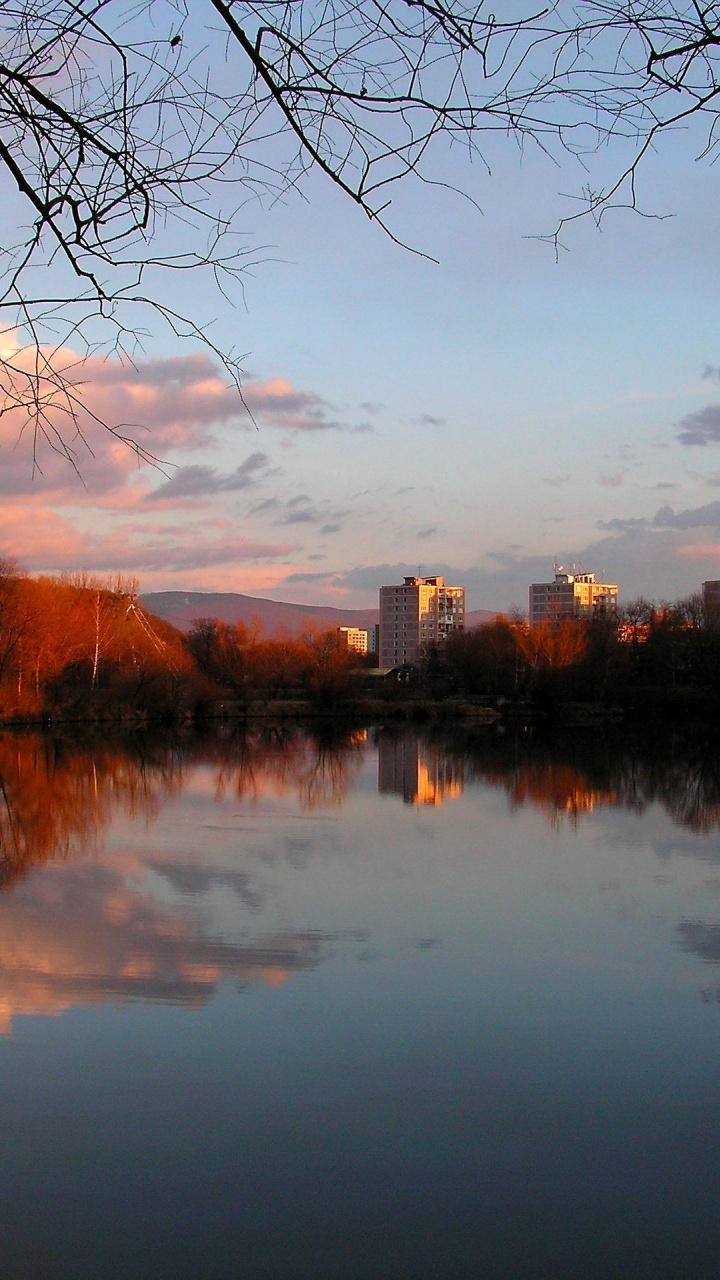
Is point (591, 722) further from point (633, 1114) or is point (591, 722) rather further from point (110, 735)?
point (633, 1114)

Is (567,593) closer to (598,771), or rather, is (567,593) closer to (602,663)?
(602,663)

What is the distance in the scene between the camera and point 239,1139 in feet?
14.9

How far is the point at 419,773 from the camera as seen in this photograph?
2184 cm

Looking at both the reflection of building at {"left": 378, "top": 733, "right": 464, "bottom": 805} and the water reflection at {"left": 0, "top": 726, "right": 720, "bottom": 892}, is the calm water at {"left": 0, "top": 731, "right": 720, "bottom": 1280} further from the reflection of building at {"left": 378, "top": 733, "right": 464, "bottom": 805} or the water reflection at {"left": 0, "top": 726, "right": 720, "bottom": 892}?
the reflection of building at {"left": 378, "top": 733, "right": 464, "bottom": 805}

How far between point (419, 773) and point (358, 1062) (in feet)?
54.1

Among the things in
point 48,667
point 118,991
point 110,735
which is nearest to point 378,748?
point 110,735

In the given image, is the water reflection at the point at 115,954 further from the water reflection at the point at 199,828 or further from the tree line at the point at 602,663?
the tree line at the point at 602,663

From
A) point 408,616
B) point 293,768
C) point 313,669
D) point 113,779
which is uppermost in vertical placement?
point 408,616

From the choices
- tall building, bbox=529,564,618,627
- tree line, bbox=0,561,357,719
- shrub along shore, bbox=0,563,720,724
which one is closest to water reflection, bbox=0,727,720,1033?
tree line, bbox=0,561,357,719

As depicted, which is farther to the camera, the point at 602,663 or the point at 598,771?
the point at 602,663

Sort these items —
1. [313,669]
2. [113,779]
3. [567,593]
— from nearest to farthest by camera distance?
[113,779] → [313,669] → [567,593]

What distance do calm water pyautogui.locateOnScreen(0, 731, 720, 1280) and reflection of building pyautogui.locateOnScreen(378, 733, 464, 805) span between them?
5820 millimetres

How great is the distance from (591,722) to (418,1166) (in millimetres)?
42995

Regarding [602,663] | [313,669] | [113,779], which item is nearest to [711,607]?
[602,663]
